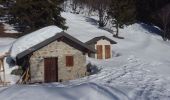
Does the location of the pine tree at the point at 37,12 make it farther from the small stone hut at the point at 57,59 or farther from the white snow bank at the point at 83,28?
the small stone hut at the point at 57,59

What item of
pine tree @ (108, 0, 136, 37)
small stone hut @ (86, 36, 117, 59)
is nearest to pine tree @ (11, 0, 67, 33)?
small stone hut @ (86, 36, 117, 59)

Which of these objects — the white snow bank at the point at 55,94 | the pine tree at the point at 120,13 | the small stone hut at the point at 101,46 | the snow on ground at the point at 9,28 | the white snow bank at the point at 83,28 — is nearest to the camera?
the white snow bank at the point at 55,94

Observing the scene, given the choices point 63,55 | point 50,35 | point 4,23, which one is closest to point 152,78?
point 63,55

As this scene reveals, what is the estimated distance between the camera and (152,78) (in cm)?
2988

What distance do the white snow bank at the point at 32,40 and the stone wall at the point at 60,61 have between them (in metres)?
1.51

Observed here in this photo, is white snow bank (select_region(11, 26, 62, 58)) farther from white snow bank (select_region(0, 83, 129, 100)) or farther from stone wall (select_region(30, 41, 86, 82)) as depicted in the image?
white snow bank (select_region(0, 83, 129, 100))

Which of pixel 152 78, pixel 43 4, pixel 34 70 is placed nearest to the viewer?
pixel 152 78

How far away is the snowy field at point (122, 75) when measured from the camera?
12.3 meters

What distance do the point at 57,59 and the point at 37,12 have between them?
13552mm

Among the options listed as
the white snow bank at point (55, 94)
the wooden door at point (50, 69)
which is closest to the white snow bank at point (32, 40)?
the wooden door at point (50, 69)

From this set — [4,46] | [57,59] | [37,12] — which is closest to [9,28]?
[37,12]

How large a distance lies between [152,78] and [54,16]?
18745 millimetres

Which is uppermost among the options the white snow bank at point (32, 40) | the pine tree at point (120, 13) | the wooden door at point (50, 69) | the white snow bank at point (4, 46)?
the pine tree at point (120, 13)

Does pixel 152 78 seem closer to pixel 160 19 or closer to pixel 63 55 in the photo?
pixel 63 55
